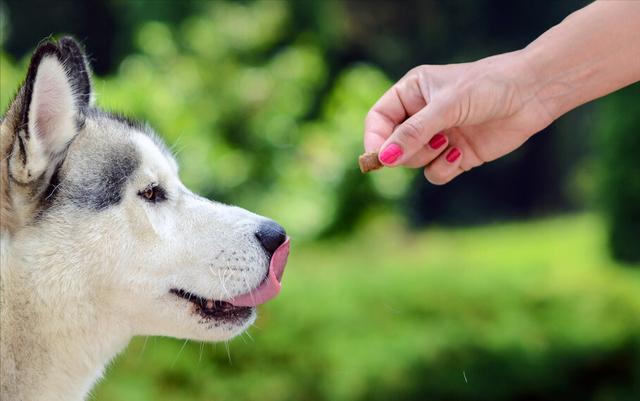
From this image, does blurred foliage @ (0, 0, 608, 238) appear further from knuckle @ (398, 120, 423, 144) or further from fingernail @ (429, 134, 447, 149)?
knuckle @ (398, 120, 423, 144)

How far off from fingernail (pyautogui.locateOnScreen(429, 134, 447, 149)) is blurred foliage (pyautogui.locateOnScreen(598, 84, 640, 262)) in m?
7.68

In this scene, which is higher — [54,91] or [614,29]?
[54,91]

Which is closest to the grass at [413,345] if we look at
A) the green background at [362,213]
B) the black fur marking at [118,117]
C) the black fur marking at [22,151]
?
the green background at [362,213]

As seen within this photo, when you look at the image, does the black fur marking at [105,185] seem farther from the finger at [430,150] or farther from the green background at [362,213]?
the green background at [362,213]

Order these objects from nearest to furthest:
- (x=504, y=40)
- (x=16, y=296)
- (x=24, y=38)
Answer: (x=16, y=296)
(x=24, y=38)
(x=504, y=40)

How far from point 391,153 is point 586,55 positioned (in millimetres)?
691

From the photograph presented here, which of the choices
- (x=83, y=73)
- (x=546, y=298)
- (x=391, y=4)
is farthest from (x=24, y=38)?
(x=83, y=73)

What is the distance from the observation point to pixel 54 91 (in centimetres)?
273

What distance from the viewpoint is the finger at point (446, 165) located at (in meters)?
2.99

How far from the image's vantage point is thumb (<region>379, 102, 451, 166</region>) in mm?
2641

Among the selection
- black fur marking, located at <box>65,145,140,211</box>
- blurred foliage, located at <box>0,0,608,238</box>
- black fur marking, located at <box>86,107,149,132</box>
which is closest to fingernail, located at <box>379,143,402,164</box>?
black fur marking, located at <box>65,145,140,211</box>

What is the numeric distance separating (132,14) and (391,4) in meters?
6.32

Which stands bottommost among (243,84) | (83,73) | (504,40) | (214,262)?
(504,40)

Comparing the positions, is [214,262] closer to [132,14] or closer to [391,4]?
[132,14]
